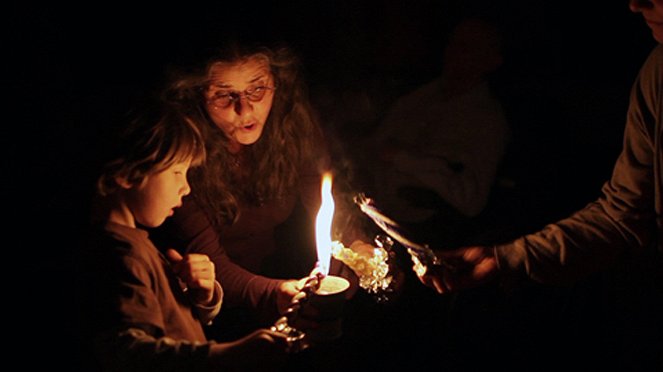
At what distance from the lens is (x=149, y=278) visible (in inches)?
77.9

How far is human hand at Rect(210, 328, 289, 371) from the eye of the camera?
5.97 ft

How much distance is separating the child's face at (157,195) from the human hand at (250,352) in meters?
0.53

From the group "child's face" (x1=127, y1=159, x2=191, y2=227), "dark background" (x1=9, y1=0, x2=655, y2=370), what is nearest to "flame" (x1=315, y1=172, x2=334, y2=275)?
"child's face" (x1=127, y1=159, x2=191, y2=227)

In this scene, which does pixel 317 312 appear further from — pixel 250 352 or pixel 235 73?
pixel 235 73

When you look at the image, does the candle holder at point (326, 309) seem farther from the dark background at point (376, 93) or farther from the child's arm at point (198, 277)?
the dark background at point (376, 93)

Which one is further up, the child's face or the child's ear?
the child's ear

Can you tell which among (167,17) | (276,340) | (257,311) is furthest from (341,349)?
(167,17)

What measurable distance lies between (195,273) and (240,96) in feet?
2.64

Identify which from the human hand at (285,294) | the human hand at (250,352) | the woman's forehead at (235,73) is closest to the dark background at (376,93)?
the woman's forehead at (235,73)

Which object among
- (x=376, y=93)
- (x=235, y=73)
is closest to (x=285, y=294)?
(x=235, y=73)

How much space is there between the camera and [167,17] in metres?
2.57

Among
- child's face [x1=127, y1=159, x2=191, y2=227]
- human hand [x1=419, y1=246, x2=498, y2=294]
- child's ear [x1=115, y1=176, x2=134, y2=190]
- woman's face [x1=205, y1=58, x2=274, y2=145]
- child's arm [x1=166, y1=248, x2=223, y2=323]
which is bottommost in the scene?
human hand [x1=419, y1=246, x2=498, y2=294]

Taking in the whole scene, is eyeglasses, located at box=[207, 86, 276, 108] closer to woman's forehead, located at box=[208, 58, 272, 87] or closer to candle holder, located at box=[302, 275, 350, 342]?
woman's forehead, located at box=[208, 58, 272, 87]

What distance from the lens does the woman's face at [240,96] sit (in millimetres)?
2549
